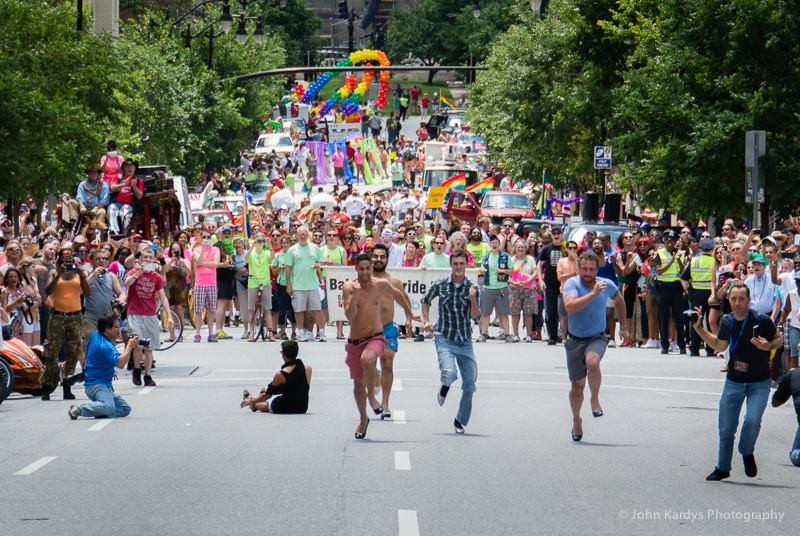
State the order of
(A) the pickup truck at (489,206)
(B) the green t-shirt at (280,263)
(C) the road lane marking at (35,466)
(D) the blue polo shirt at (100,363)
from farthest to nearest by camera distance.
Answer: (A) the pickup truck at (489,206), (B) the green t-shirt at (280,263), (D) the blue polo shirt at (100,363), (C) the road lane marking at (35,466)

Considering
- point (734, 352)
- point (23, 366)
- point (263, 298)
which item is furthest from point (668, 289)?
point (734, 352)

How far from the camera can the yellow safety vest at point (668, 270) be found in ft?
87.7

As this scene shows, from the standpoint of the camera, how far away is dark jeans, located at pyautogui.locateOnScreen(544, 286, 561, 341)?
28.5 meters

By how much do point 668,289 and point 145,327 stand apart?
8.62m

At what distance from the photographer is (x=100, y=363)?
1823cm

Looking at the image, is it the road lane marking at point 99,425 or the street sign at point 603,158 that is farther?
the street sign at point 603,158

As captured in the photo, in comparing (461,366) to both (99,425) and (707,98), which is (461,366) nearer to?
(99,425)

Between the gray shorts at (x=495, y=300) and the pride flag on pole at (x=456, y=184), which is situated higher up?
the pride flag on pole at (x=456, y=184)

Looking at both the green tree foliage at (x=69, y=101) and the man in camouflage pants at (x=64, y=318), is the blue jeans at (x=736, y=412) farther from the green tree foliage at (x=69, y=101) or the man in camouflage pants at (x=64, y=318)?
the green tree foliage at (x=69, y=101)

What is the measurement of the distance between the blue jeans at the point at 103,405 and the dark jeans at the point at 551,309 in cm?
1163

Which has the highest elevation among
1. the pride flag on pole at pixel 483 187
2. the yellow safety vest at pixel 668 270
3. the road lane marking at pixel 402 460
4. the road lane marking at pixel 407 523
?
the pride flag on pole at pixel 483 187

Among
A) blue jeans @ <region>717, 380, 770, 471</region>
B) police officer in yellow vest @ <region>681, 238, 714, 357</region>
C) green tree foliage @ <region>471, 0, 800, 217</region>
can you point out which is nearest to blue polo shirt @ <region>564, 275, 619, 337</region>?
blue jeans @ <region>717, 380, 770, 471</region>

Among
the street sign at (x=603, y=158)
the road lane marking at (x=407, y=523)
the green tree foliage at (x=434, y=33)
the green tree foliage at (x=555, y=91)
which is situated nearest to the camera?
the road lane marking at (x=407, y=523)

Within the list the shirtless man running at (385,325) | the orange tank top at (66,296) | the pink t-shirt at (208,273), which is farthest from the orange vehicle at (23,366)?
the pink t-shirt at (208,273)
